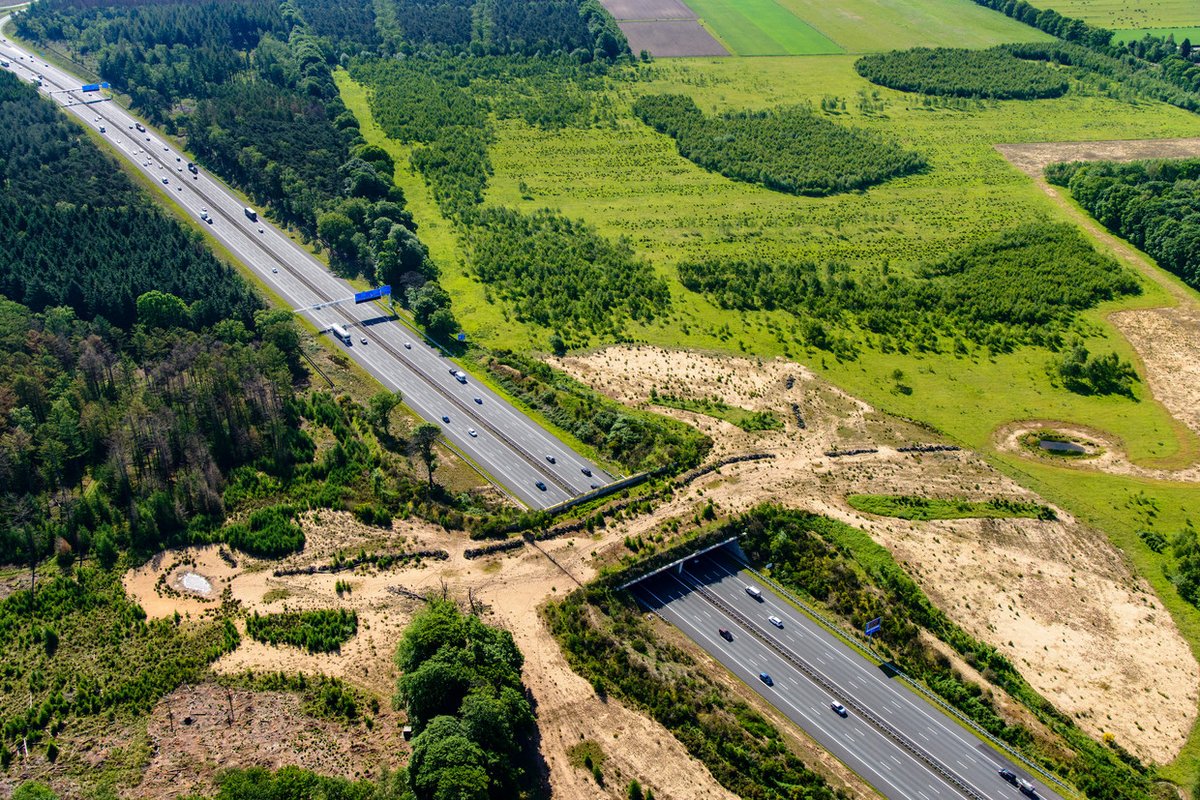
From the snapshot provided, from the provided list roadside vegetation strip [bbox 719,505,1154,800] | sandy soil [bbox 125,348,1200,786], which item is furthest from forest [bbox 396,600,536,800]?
roadside vegetation strip [bbox 719,505,1154,800]

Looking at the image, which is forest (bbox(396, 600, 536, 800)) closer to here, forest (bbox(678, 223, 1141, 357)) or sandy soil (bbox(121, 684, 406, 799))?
sandy soil (bbox(121, 684, 406, 799))

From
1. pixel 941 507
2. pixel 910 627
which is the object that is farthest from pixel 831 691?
pixel 941 507

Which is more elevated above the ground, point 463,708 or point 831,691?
point 463,708

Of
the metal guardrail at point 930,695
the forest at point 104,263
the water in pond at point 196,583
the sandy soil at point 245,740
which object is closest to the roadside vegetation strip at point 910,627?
the metal guardrail at point 930,695

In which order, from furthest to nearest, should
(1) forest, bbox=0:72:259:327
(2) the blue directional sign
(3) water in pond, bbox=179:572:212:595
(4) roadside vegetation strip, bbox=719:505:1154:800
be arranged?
(2) the blue directional sign
(1) forest, bbox=0:72:259:327
(3) water in pond, bbox=179:572:212:595
(4) roadside vegetation strip, bbox=719:505:1154:800

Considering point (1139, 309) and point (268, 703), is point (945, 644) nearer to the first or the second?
point (268, 703)

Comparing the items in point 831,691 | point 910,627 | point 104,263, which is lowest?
point 831,691

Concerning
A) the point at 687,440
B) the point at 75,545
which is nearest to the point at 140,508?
the point at 75,545

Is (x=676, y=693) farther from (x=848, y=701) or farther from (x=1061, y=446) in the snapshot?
(x=1061, y=446)
